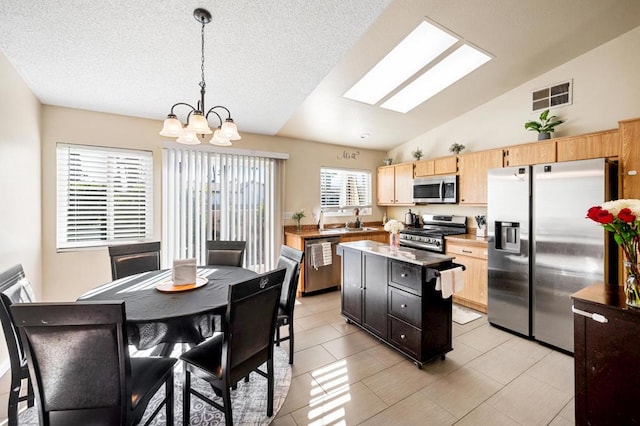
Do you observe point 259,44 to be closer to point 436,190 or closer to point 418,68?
point 418,68

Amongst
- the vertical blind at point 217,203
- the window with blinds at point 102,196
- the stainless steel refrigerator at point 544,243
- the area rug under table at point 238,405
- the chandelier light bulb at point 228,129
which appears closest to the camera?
the area rug under table at point 238,405

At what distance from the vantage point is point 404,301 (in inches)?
95.0

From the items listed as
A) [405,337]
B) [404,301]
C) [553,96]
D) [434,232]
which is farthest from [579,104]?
[405,337]

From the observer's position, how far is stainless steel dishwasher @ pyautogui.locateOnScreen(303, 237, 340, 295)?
4.04 m

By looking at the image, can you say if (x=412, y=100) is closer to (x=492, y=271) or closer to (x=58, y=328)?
(x=492, y=271)

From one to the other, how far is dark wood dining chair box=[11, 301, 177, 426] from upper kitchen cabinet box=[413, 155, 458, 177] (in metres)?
4.35

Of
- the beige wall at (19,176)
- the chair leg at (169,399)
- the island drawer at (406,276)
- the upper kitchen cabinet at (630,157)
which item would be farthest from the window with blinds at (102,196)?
the upper kitchen cabinet at (630,157)

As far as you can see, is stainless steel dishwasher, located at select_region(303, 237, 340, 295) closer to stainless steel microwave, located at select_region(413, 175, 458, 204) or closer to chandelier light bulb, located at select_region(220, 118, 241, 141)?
stainless steel microwave, located at select_region(413, 175, 458, 204)

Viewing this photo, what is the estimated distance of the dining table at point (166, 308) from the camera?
156cm

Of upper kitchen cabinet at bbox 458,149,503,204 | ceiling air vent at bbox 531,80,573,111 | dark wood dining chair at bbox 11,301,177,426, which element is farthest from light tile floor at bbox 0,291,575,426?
ceiling air vent at bbox 531,80,573,111

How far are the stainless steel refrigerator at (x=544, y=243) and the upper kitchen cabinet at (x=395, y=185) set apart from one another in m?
1.69

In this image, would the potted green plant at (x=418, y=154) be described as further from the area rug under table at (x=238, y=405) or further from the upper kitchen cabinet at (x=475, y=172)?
the area rug under table at (x=238, y=405)

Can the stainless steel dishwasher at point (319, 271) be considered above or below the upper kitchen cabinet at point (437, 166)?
below

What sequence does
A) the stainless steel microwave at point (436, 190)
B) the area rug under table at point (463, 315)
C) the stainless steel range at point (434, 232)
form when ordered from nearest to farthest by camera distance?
the area rug under table at point (463, 315) → the stainless steel range at point (434, 232) → the stainless steel microwave at point (436, 190)
